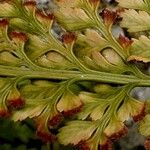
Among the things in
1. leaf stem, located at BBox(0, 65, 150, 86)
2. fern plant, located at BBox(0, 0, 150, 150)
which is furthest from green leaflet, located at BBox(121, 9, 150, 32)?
leaf stem, located at BBox(0, 65, 150, 86)

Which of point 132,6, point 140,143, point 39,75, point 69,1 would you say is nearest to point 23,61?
point 39,75

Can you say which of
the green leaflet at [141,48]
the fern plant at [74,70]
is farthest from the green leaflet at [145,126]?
the green leaflet at [141,48]

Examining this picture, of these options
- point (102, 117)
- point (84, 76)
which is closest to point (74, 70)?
point (84, 76)

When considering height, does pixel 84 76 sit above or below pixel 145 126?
above

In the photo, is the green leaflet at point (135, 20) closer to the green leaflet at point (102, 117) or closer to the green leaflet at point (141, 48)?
the green leaflet at point (141, 48)

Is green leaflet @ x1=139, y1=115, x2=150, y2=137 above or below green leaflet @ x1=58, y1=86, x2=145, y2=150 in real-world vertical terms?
below

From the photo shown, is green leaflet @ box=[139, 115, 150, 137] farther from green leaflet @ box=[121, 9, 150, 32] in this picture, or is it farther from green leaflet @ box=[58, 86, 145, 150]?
green leaflet @ box=[121, 9, 150, 32]

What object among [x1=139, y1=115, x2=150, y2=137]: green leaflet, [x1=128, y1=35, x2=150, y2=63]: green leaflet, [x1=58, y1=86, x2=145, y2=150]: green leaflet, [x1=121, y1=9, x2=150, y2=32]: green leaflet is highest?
[x1=121, y1=9, x2=150, y2=32]: green leaflet

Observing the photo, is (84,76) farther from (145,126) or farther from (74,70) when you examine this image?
(145,126)
